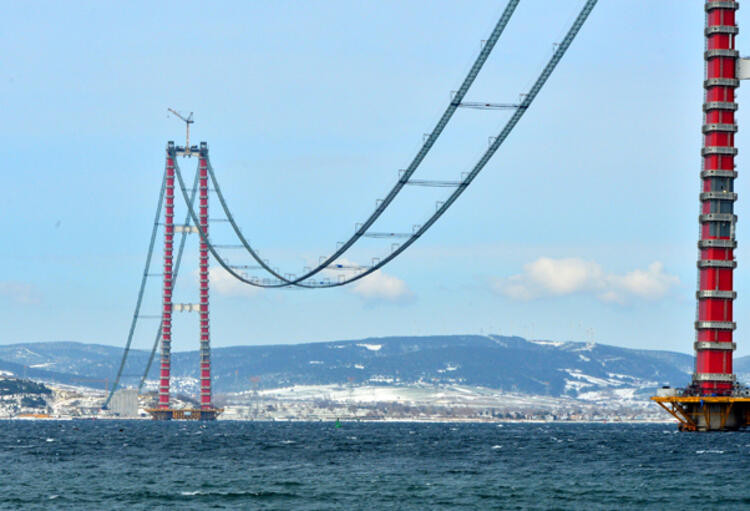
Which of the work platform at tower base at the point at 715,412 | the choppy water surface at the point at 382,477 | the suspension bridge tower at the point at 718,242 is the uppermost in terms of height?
the suspension bridge tower at the point at 718,242

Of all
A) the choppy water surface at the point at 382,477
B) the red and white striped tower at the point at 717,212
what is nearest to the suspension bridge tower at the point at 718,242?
the red and white striped tower at the point at 717,212

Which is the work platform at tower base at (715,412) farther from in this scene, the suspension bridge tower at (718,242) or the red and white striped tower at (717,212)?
the red and white striped tower at (717,212)

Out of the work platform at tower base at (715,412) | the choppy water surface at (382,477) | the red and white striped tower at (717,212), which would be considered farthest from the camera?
the work platform at tower base at (715,412)

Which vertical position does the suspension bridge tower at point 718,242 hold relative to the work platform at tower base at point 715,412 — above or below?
above

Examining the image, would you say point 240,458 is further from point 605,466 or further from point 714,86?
point 714,86

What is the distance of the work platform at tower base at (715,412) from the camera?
165 m

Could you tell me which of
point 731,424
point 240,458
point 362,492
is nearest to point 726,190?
point 731,424

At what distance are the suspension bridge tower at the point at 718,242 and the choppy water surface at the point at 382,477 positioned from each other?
469 cm

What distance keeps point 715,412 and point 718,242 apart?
19.2 metres

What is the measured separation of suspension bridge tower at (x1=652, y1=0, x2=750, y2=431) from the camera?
16325 cm

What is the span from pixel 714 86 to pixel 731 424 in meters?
37.4

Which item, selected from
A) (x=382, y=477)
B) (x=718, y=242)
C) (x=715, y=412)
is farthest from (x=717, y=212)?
(x=382, y=477)

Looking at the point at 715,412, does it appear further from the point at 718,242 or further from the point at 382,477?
the point at 382,477

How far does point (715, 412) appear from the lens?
546ft
